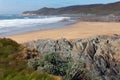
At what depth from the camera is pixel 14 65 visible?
18.0 feet

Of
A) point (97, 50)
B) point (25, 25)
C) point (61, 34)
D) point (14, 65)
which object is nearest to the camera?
point (14, 65)

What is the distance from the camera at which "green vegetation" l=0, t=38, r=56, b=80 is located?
5121 millimetres

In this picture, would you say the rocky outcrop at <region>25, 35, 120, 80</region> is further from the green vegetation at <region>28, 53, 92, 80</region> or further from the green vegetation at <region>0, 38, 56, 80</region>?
the green vegetation at <region>28, 53, 92, 80</region>

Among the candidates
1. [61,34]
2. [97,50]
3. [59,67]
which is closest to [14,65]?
[59,67]

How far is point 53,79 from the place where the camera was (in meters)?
5.00

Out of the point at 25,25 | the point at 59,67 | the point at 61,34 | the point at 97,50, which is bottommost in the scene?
the point at 25,25

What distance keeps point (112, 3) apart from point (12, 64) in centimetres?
13041

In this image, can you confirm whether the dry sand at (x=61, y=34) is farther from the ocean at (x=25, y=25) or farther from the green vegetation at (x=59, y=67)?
the green vegetation at (x=59, y=67)

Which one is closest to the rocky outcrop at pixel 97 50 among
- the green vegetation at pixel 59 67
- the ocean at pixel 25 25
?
the green vegetation at pixel 59 67

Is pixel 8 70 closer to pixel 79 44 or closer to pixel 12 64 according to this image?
pixel 12 64

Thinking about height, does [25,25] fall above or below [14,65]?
below

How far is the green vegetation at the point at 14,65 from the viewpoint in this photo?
5.12 m

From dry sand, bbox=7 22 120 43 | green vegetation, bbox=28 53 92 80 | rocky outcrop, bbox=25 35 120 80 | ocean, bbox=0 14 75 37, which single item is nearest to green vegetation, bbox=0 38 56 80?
green vegetation, bbox=28 53 92 80

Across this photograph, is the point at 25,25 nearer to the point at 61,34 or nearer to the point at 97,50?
the point at 61,34
